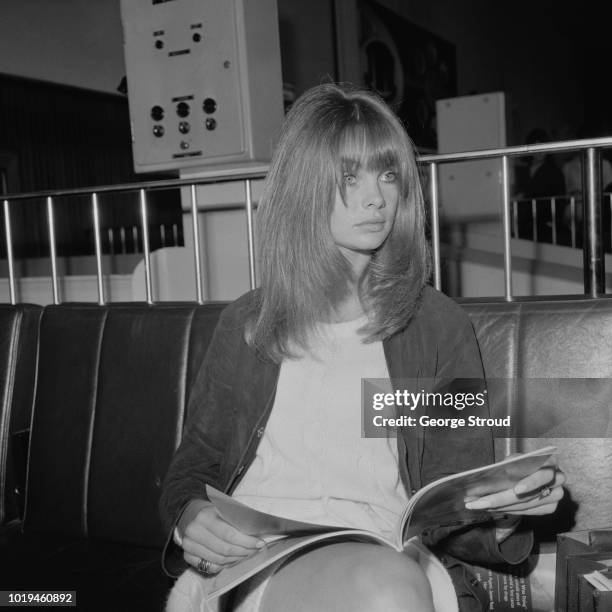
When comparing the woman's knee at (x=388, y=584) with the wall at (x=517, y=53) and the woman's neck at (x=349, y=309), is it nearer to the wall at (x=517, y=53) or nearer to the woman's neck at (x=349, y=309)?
the woman's neck at (x=349, y=309)

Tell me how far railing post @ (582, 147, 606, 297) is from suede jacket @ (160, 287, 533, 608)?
42 centimetres

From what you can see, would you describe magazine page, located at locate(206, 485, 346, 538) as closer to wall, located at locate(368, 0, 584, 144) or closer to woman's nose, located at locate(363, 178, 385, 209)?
woman's nose, located at locate(363, 178, 385, 209)

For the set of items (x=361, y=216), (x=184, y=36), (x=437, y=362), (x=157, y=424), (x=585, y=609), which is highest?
(x=184, y=36)

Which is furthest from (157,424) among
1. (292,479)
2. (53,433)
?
(292,479)

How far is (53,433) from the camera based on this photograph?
2.11 meters

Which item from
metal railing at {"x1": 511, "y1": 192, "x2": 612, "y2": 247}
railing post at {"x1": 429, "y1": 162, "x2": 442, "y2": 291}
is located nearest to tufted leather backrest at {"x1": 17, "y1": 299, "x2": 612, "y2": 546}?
railing post at {"x1": 429, "y1": 162, "x2": 442, "y2": 291}

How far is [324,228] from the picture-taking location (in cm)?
136

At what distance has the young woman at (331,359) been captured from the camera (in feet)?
4.12

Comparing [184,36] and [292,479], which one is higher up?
[184,36]

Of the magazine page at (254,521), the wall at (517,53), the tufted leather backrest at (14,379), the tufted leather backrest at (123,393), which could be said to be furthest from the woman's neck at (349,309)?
the wall at (517,53)

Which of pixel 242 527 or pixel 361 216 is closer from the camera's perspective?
pixel 242 527

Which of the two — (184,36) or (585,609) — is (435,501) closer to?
(585,609)

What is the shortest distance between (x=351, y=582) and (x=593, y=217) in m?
1.06

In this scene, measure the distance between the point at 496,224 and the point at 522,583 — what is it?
14.0ft
